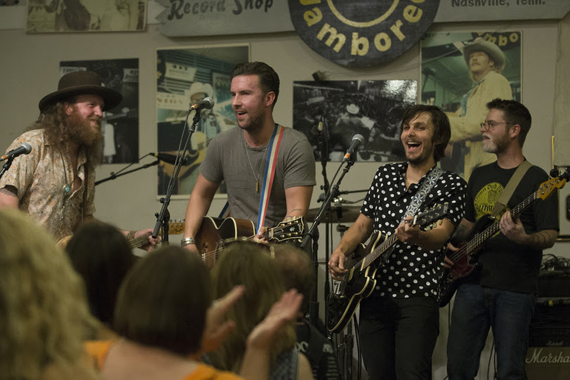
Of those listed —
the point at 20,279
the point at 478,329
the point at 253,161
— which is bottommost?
the point at 478,329

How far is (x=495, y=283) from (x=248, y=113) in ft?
6.54

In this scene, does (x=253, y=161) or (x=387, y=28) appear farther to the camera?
(x=387, y=28)

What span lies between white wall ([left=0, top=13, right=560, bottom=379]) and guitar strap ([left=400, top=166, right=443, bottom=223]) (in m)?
2.40

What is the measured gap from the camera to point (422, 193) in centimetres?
387

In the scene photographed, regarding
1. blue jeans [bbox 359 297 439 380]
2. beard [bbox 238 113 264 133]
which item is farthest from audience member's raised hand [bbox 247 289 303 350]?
beard [bbox 238 113 264 133]

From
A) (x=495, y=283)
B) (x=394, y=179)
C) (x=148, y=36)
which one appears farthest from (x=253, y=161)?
(x=148, y=36)

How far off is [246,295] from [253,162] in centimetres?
258

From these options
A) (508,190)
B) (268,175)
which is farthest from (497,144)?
(268,175)

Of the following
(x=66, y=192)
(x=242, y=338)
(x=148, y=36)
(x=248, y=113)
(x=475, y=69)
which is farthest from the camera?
(x=148, y=36)

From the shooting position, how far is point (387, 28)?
6203 millimetres

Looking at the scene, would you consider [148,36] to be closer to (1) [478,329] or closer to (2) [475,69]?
(2) [475,69]

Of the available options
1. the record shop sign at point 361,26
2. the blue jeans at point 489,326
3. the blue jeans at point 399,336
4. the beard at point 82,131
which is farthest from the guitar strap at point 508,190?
the beard at point 82,131

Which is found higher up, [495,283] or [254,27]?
[254,27]

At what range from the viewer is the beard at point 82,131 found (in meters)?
4.29
